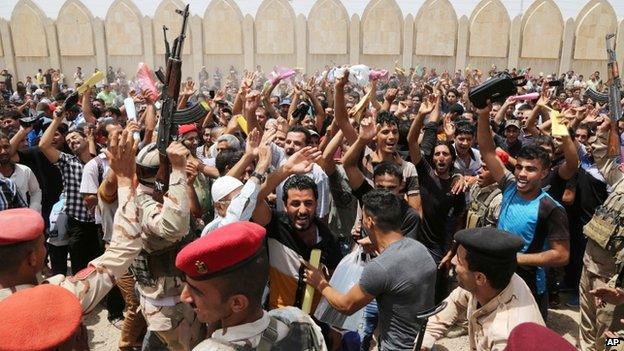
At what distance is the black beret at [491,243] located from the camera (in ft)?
6.88

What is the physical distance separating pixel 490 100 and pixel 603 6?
29054 mm

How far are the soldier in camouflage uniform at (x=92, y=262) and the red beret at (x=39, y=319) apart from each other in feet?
0.95

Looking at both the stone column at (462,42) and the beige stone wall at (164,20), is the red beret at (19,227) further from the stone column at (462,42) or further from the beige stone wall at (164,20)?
the stone column at (462,42)

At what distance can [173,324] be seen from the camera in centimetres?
306

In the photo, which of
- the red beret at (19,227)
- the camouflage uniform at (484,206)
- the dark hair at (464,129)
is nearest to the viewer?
the red beret at (19,227)

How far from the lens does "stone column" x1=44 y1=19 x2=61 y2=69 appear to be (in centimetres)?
2759

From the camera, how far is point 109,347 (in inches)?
169

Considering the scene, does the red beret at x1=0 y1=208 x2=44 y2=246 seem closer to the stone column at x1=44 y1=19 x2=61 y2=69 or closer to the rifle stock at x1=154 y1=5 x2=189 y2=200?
the rifle stock at x1=154 y1=5 x2=189 y2=200

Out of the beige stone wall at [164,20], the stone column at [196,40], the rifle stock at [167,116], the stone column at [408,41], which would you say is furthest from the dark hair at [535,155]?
the beige stone wall at [164,20]

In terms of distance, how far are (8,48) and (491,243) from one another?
32.9 m

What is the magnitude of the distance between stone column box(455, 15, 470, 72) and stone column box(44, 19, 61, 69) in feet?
80.3

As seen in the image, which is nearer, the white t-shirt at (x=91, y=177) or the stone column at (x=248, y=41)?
the white t-shirt at (x=91, y=177)

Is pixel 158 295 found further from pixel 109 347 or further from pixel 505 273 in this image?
pixel 505 273

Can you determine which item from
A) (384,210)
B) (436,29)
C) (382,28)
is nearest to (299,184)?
(384,210)
